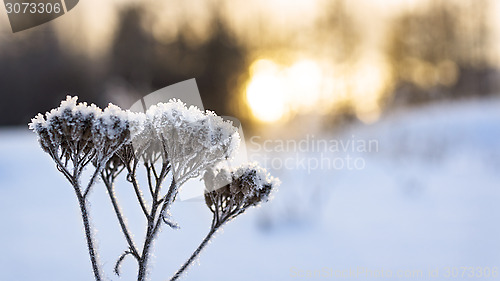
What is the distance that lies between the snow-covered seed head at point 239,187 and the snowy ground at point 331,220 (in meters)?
2.32

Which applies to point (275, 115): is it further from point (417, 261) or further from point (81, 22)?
point (81, 22)

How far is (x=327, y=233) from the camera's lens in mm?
5703

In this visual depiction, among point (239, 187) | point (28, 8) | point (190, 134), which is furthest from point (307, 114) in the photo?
point (190, 134)

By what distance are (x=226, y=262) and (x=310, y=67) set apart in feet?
10.9

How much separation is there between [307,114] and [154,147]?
16.8 feet

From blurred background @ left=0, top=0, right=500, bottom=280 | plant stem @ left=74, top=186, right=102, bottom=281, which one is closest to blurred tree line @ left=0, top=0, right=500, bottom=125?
blurred background @ left=0, top=0, right=500, bottom=280

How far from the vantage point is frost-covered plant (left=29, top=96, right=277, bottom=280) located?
5.40ft

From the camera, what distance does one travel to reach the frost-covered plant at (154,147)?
165 centimetres

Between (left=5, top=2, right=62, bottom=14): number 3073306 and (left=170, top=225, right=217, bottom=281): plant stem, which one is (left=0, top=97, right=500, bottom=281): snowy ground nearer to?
(left=170, top=225, right=217, bottom=281): plant stem

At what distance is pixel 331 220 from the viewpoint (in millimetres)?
6184

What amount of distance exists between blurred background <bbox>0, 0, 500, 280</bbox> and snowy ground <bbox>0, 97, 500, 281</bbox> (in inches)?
1.1

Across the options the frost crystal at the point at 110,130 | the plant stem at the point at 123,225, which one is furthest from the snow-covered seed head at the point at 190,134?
the plant stem at the point at 123,225

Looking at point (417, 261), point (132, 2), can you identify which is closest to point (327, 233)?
point (417, 261)

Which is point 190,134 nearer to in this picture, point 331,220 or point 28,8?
point 331,220
